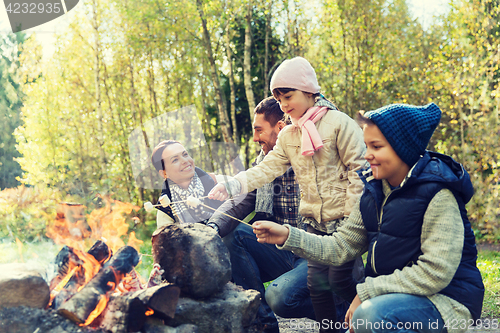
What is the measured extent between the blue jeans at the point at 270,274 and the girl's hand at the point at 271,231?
30.8 inches

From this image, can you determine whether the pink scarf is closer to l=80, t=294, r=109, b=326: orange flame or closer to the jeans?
the jeans

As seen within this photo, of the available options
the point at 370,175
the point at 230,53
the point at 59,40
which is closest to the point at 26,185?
the point at 59,40

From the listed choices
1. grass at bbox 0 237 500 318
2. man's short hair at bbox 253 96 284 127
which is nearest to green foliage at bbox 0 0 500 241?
grass at bbox 0 237 500 318

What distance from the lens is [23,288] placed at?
2004 mm

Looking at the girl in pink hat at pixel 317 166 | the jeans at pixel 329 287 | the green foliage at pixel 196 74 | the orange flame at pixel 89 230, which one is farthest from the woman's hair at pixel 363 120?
the green foliage at pixel 196 74

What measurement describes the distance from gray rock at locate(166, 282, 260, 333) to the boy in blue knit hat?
477mm

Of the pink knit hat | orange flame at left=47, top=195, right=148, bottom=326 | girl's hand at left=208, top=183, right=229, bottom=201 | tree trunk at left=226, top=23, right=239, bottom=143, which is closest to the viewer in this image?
orange flame at left=47, top=195, right=148, bottom=326

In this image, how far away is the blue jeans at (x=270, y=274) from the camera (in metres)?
2.81

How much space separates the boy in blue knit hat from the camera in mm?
1815

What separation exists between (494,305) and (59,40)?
12.9m

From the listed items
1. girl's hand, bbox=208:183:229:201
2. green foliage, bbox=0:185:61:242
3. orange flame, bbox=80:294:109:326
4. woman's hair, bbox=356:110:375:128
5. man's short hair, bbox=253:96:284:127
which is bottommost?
green foliage, bbox=0:185:61:242

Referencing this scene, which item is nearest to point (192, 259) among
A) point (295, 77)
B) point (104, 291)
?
point (104, 291)

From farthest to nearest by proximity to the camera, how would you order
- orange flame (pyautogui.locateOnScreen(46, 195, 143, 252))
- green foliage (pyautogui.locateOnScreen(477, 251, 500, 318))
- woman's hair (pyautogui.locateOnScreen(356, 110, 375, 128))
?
1. green foliage (pyautogui.locateOnScreen(477, 251, 500, 318))
2. orange flame (pyautogui.locateOnScreen(46, 195, 143, 252))
3. woman's hair (pyautogui.locateOnScreen(356, 110, 375, 128))

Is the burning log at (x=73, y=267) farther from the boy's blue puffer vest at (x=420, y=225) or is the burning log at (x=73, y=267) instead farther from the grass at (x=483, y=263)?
the boy's blue puffer vest at (x=420, y=225)
